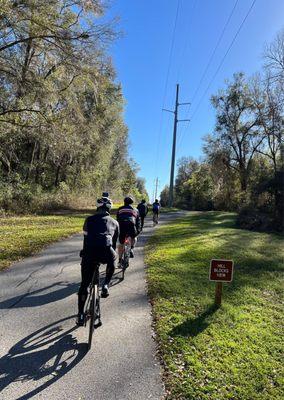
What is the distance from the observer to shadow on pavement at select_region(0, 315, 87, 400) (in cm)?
432

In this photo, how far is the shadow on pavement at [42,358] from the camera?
14.2 feet

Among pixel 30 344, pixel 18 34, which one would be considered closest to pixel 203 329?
pixel 30 344

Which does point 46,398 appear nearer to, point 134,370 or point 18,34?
point 134,370

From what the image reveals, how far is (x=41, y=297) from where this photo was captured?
7.23 metres

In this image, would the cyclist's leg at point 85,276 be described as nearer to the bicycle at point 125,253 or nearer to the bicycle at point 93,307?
the bicycle at point 93,307

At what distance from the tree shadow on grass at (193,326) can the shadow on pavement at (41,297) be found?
245 cm

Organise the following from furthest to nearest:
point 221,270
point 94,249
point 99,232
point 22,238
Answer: point 22,238, point 221,270, point 99,232, point 94,249

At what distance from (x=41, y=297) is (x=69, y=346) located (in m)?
2.26

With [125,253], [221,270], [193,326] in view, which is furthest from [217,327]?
[125,253]

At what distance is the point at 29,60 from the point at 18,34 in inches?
97.7

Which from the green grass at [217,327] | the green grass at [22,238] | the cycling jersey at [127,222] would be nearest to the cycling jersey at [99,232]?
the green grass at [217,327]

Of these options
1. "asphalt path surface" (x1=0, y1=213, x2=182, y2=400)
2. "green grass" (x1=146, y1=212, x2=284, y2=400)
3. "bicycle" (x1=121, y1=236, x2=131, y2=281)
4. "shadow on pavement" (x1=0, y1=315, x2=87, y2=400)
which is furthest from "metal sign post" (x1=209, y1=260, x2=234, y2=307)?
"shadow on pavement" (x1=0, y1=315, x2=87, y2=400)

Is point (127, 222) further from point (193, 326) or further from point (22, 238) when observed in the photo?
point (22, 238)

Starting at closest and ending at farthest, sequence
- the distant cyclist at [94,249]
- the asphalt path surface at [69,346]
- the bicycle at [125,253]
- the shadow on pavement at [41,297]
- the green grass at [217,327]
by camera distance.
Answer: the asphalt path surface at [69,346] → the green grass at [217,327] → the distant cyclist at [94,249] → the shadow on pavement at [41,297] → the bicycle at [125,253]
